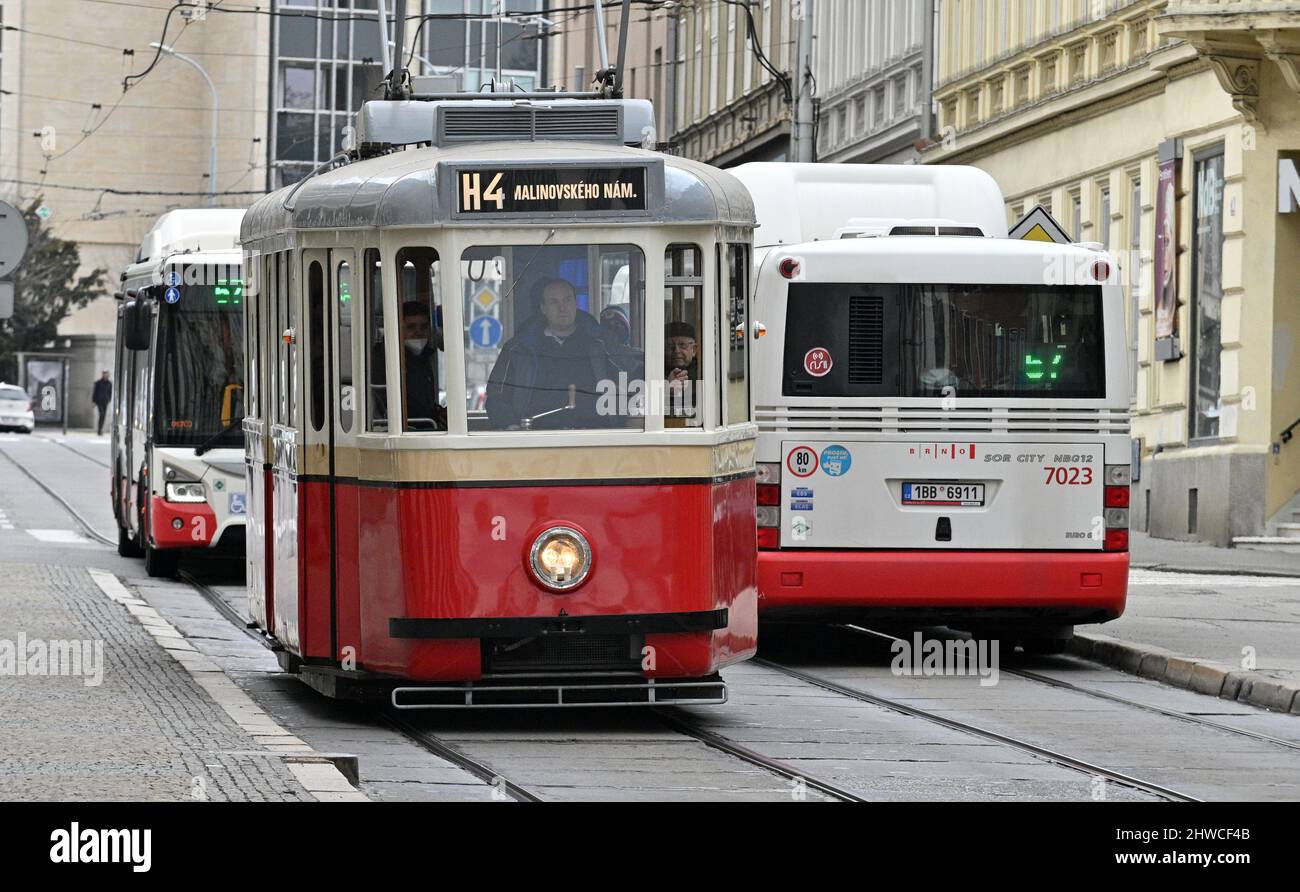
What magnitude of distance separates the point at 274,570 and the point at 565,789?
3.81m

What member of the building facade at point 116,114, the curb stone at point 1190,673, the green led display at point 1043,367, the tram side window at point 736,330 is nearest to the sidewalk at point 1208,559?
the curb stone at point 1190,673

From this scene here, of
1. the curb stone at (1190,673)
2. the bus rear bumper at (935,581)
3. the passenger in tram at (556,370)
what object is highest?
the passenger in tram at (556,370)

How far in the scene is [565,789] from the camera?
10.4m

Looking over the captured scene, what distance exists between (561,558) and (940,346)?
4.62 metres

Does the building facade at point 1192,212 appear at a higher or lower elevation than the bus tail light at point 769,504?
higher

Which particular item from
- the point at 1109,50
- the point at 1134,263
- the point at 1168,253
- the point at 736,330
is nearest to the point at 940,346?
the point at 736,330

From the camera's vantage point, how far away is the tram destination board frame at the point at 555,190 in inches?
475

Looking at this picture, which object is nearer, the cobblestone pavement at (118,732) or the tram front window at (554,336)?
the cobblestone pavement at (118,732)

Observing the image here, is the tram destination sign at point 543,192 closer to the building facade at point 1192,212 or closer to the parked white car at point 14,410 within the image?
the building facade at point 1192,212

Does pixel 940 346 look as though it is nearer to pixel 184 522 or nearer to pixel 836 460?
pixel 836 460

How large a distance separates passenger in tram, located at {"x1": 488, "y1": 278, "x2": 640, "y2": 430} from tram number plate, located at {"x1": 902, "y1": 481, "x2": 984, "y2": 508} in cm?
421

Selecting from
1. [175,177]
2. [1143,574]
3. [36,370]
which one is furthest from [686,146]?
[175,177]

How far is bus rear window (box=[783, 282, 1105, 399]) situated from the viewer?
16.0 metres

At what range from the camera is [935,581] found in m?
15.9
